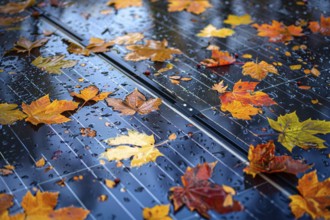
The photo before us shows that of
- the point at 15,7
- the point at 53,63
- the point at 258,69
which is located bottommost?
the point at 15,7

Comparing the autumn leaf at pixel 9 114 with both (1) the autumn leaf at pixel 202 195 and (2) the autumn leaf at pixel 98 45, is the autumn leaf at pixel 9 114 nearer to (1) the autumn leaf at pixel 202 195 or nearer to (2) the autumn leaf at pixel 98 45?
(2) the autumn leaf at pixel 98 45

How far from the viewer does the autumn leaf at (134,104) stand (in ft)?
7.63

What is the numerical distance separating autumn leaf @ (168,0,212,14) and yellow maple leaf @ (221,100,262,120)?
1.51 m

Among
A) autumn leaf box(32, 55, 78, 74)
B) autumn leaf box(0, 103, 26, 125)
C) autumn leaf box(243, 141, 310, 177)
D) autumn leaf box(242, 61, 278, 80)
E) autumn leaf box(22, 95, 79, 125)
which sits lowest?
autumn leaf box(32, 55, 78, 74)

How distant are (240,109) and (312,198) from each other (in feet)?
2.27

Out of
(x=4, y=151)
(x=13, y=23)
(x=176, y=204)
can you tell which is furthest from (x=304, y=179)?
(x=13, y=23)

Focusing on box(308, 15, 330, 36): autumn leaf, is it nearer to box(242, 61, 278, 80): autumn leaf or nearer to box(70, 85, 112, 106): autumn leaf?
box(242, 61, 278, 80): autumn leaf

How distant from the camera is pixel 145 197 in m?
1.75

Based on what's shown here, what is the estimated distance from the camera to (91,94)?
246 centimetres

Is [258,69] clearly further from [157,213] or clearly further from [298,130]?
[157,213]

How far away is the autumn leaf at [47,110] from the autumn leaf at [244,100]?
2.51ft

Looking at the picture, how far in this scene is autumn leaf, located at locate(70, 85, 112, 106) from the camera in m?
2.43

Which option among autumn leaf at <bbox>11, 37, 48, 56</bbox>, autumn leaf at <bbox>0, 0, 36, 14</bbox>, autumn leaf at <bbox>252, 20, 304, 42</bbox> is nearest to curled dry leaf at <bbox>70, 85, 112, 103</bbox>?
autumn leaf at <bbox>11, 37, 48, 56</bbox>

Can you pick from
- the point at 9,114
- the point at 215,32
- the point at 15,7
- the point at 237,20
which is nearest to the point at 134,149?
the point at 9,114
